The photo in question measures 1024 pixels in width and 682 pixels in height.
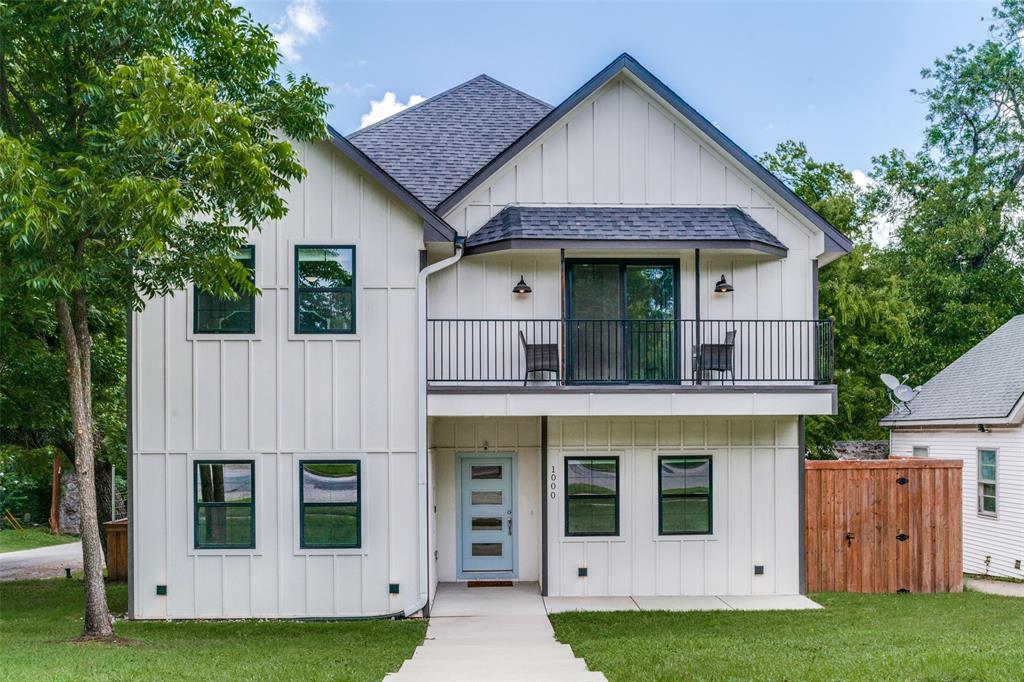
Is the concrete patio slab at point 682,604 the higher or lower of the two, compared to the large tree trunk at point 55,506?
higher

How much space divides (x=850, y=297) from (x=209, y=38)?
1812 centimetres

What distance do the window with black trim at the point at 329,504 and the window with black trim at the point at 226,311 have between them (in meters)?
2.03

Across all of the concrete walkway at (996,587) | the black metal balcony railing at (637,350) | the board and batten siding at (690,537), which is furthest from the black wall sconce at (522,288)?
the concrete walkway at (996,587)

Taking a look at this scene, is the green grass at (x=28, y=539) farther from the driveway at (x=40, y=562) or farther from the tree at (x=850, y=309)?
the tree at (x=850, y=309)

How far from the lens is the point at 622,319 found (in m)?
12.0

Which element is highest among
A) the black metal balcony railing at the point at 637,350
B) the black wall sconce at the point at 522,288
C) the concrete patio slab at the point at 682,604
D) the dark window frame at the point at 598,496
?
the black wall sconce at the point at 522,288

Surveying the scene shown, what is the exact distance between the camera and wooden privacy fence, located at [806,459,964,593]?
12.2m

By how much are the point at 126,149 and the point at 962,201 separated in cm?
2461

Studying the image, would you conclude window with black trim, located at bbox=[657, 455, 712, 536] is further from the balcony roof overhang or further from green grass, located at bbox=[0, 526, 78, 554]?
green grass, located at bbox=[0, 526, 78, 554]

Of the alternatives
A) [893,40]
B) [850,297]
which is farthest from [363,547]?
[893,40]

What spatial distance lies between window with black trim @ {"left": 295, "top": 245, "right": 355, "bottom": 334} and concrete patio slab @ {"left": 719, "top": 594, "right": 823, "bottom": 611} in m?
6.48

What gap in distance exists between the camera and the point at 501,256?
12164mm

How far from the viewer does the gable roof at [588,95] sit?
12.0m

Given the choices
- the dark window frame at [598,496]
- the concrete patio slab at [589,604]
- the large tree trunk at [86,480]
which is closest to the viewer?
the large tree trunk at [86,480]
